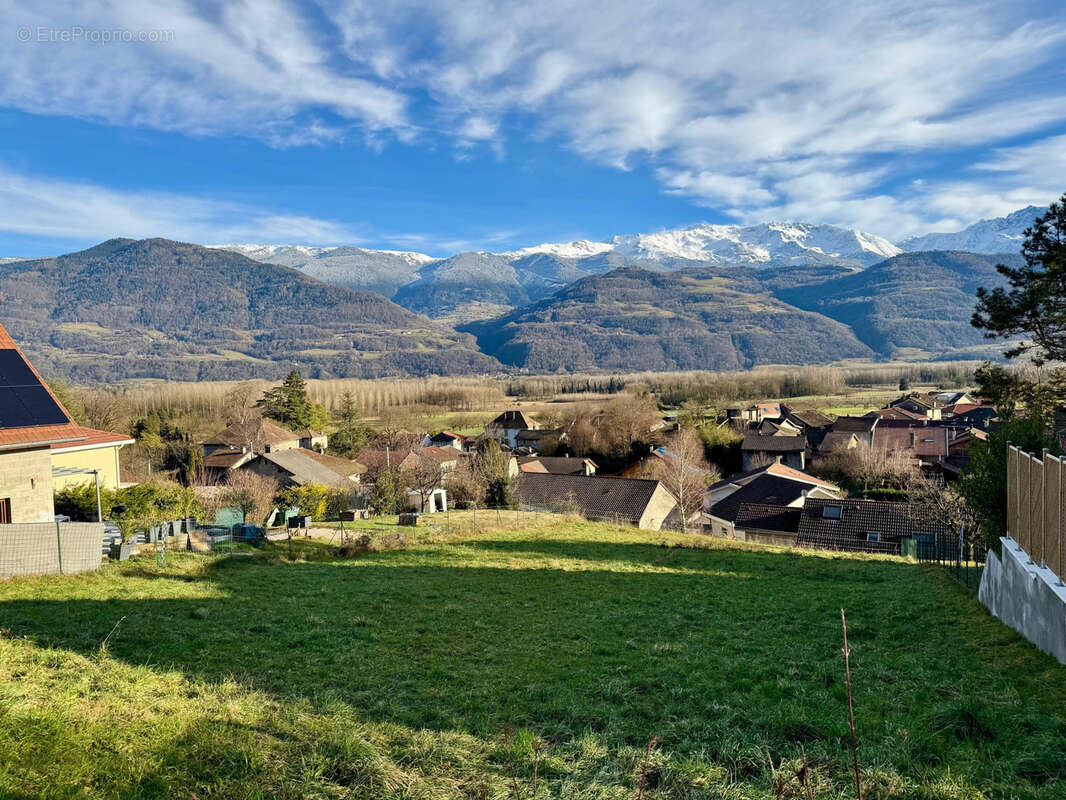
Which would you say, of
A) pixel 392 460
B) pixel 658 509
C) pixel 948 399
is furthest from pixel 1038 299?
pixel 948 399

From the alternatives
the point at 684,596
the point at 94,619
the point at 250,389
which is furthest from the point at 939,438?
the point at 250,389

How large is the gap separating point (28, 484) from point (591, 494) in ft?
110

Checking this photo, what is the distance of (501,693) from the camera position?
23.3ft

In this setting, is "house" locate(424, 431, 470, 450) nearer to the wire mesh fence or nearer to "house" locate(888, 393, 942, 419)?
the wire mesh fence

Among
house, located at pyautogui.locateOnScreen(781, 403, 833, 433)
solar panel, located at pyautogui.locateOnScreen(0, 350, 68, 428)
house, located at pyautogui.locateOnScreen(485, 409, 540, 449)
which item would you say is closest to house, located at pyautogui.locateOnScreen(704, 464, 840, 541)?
solar panel, located at pyautogui.locateOnScreen(0, 350, 68, 428)

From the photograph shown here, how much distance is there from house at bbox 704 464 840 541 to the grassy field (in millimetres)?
27997

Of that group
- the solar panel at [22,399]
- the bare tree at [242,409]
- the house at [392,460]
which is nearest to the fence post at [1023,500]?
the solar panel at [22,399]

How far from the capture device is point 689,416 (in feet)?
233

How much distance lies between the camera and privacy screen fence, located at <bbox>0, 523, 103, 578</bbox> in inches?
497

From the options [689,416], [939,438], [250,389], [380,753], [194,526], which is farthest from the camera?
[250,389]

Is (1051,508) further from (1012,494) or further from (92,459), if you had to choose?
(92,459)

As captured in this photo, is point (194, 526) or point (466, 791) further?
point (194, 526)

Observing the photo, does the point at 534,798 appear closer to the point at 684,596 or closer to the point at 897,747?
the point at 897,747

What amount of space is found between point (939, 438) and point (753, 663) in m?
64.2
